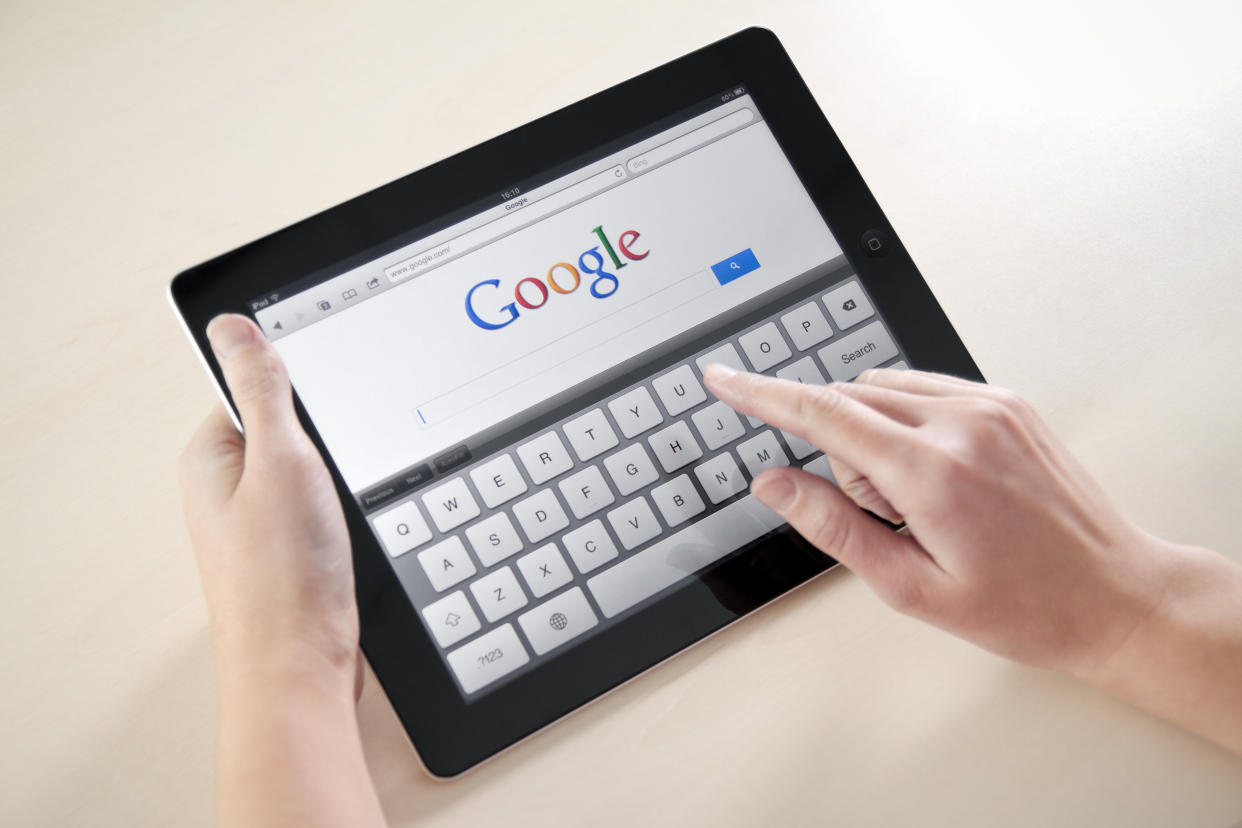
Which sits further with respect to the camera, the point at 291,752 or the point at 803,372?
the point at 803,372

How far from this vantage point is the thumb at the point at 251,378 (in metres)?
0.53

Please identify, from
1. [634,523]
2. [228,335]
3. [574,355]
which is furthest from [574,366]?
[228,335]

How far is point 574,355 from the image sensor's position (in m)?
0.60

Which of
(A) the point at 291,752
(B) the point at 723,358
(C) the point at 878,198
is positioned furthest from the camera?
(C) the point at 878,198

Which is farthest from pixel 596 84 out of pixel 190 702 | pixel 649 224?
pixel 190 702

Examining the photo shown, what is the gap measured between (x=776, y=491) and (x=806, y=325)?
0.42ft

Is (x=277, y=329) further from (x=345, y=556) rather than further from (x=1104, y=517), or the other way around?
(x=1104, y=517)

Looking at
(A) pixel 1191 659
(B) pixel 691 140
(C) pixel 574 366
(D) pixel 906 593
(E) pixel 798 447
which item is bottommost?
(A) pixel 1191 659

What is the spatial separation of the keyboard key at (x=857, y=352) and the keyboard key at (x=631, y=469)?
146mm

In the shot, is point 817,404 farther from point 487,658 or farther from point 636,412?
point 487,658

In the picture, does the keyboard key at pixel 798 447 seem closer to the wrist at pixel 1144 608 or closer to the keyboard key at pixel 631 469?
the keyboard key at pixel 631 469

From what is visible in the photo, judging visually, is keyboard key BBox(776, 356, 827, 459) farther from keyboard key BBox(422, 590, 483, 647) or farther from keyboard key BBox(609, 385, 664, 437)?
keyboard key BBox(422, 590, 483, 647)

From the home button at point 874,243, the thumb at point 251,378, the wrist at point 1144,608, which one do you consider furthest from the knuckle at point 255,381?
the wrist at point 1144,608

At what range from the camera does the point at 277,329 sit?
1.85 ft
